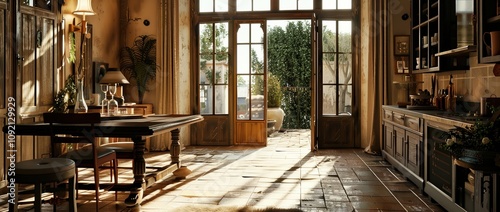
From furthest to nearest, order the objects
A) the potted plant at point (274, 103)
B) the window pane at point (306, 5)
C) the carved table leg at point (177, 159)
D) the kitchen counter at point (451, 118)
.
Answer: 1. the potted plant at point (274, 103)
2. the window pane at point (306, 5)
3. the carved table leg at point (177, 159)
4. the kitchen counter at point (451, 118)

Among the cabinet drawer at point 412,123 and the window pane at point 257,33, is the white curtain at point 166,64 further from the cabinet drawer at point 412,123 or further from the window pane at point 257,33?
the cabinet drawer at point 412,123

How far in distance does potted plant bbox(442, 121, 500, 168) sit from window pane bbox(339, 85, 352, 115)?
5015mm

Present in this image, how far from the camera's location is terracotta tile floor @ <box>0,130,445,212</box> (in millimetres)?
4066

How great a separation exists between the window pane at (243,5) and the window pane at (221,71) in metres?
0.94

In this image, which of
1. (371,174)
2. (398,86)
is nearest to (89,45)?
(371,174)

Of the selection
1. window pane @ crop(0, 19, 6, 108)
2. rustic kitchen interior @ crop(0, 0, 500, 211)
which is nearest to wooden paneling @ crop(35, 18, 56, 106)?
rustic kitchen interior @ crop(0, 0, 500, 211)

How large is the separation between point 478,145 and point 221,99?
5916 mm

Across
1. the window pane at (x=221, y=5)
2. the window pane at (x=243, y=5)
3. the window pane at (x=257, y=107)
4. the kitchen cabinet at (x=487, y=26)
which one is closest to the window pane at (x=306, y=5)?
the window pane at (x=243, y=5)

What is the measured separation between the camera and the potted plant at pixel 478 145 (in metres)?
2.54

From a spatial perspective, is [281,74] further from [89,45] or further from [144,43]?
[89,45]

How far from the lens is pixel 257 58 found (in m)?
8.16

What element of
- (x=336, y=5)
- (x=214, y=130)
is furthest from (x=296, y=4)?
(x=214, y=130)

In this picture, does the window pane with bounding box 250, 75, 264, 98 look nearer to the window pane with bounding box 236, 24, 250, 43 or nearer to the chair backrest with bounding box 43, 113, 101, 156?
the window pane with bounding box 236, 24, 250, 43

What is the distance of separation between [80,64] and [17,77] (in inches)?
58.5
